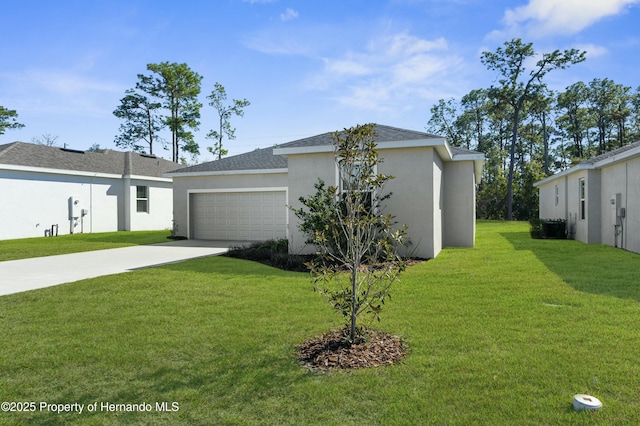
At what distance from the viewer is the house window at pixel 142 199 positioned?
74.5 feet

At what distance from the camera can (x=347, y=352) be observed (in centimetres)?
415

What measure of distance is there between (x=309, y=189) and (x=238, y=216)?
613 cm

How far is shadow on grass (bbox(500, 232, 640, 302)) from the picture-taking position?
6879 mm

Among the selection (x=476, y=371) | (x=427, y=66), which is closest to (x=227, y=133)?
(x=427, y=66)

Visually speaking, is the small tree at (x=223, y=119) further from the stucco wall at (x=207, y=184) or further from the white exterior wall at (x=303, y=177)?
the white exterior wall at (x=303, y=177)

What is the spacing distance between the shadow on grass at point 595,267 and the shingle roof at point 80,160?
65.1ft

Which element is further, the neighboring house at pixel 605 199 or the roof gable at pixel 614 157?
the neighboring house at pixel 605 199

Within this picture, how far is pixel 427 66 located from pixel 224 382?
48.9 feet

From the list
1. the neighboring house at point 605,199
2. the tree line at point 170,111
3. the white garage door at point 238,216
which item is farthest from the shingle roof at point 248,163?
the tree line at point 170,111

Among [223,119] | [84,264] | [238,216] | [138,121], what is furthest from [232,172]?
[138,121]

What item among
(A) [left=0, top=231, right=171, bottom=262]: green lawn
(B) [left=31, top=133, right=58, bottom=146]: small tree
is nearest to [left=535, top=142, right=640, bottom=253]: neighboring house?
(A) [left=0, top=231, right=171, bottom=262]: green lawn

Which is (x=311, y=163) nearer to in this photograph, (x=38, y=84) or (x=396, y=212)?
(x=396, y=212)

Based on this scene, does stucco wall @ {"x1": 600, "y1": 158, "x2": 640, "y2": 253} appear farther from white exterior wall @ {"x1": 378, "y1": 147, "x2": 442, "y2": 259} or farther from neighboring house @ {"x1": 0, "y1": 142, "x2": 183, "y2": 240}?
neighboring house @ {"x1": 0, "y1": 142, "x2": 183, "y2": 240}

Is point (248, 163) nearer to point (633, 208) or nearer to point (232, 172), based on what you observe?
point (232, 172)
